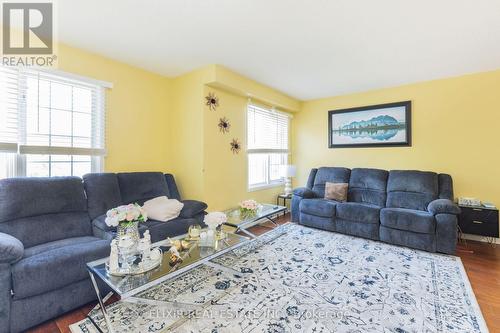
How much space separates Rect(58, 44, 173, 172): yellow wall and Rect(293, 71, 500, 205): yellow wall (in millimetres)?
3546

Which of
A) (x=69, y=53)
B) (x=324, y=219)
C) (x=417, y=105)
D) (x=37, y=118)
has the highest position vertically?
(x=69, y=53)

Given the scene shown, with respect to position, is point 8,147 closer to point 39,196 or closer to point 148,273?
point 39,196

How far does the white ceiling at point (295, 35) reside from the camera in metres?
2.01

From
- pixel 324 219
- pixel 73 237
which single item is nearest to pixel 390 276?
pixel 324 219

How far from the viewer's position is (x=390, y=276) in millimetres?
2352

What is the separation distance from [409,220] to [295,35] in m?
2.75

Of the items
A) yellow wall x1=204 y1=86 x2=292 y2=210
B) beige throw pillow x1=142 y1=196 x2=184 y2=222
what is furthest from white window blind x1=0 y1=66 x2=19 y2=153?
yellow wall x1=204 y1=86 x2=292 y2=210

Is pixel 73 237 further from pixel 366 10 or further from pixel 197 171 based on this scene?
pixel 366 10

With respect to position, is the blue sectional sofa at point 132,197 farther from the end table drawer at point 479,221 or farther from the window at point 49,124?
the end table drawer at point 479,221

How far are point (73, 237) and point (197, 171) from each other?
164cm

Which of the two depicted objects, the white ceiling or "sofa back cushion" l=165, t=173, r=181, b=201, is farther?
"sofa back cushion" l=165, t=173, r=181, b=201

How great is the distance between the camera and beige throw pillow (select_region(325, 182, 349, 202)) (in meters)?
3.94

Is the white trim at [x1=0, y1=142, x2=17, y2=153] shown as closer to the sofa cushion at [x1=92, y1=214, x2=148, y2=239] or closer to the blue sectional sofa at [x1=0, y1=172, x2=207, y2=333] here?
the blue sectional sofa at [x1=0, y1=172, x2=207, y2=333]

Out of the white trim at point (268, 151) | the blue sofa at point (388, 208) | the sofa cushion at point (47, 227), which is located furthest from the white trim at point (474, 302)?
the sofa cushion at point (47, 227)
